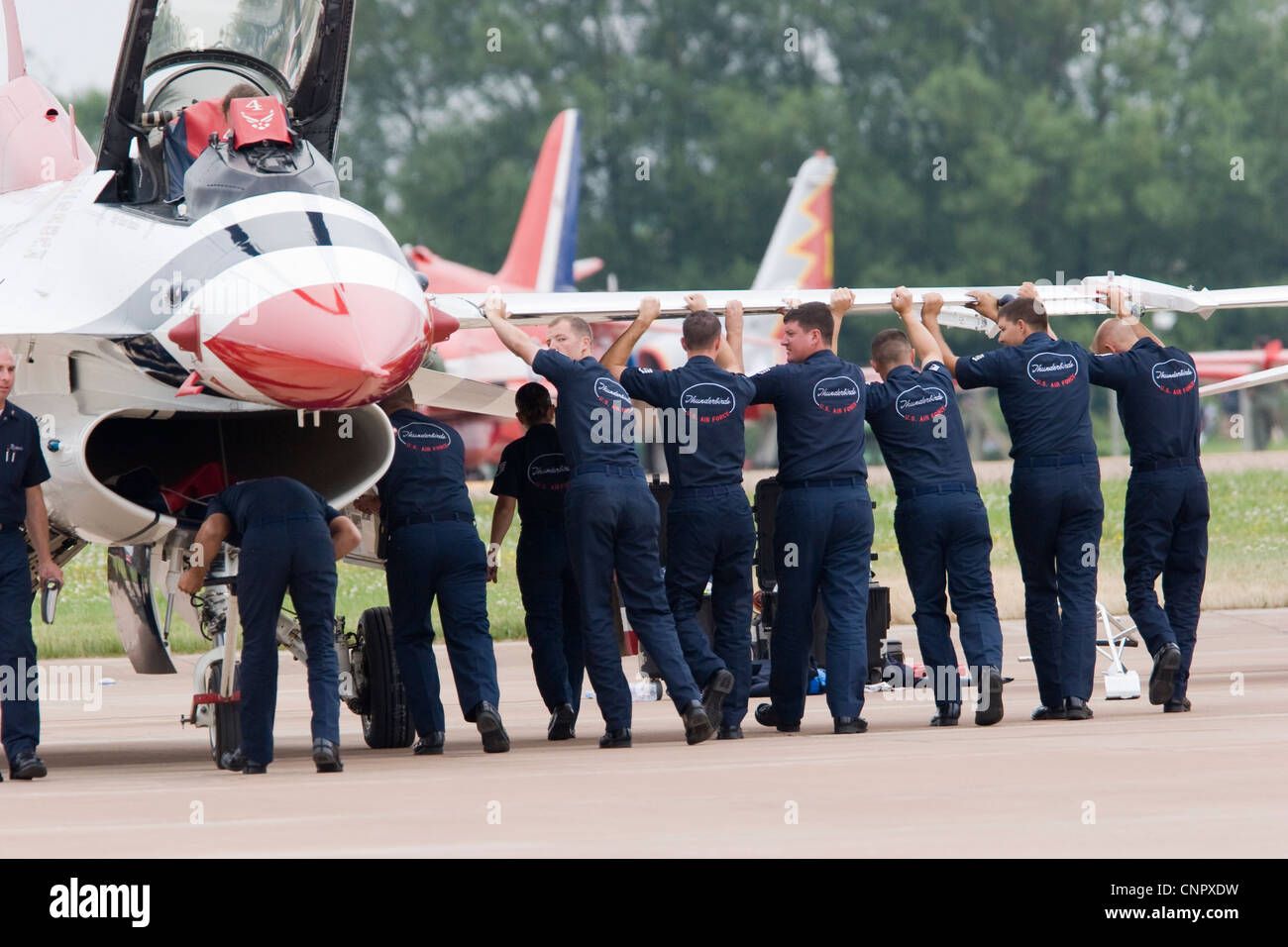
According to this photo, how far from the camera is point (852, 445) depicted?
1029cm

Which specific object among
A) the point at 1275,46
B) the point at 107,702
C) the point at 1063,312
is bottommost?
the point at 107,702

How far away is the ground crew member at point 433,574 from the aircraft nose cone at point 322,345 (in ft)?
5.58

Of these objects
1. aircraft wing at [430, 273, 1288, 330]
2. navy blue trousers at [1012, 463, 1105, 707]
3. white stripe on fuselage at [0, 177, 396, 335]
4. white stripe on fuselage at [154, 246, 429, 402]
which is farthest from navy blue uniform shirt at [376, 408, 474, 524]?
navy blue trousers at [1012, 463, 1105, 707]

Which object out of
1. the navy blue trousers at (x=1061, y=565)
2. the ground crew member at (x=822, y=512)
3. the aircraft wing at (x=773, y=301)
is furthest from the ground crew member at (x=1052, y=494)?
the ground crew member at (x=822, y=512)

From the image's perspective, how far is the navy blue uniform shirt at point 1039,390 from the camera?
34.5ft

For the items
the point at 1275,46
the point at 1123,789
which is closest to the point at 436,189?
the point at 1275,46

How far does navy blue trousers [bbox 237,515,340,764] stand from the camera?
29.7 ft

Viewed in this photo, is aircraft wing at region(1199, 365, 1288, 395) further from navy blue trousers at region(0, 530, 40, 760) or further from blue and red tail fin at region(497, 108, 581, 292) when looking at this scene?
blue and red tail fin at region(497, 108, 581, 292)

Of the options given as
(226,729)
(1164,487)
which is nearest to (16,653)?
(226,729)

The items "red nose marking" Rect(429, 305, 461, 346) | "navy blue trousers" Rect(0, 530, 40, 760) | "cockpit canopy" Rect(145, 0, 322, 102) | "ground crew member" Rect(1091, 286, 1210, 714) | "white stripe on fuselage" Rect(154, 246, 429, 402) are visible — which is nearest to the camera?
"white stripe on fuselage" Rect(154, 246, 429, 402)

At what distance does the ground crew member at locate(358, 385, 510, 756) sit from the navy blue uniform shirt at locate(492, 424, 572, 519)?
0.40 m

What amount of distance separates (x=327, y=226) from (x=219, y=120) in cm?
119
